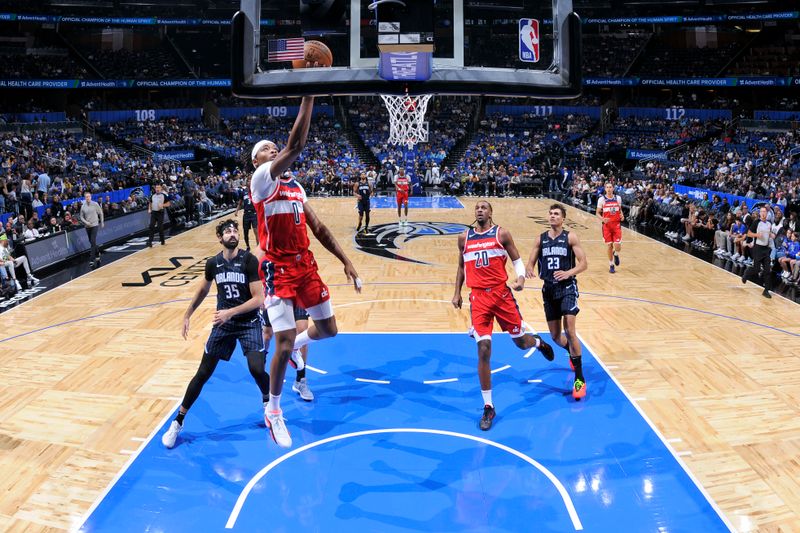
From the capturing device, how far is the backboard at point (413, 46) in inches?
232

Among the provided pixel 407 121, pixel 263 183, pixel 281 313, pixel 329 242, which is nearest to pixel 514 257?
pixel 329 242

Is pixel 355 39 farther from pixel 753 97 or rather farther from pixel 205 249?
pixel 753 97

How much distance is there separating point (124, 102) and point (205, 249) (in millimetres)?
30351

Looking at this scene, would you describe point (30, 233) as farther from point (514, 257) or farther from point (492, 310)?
point (514, 257)

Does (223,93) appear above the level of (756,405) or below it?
above

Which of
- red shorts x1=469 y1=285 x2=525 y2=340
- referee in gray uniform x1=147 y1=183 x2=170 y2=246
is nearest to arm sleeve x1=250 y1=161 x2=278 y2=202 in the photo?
red shorts x1=469 y1=285 x2=525 y2=340

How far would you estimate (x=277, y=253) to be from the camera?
5199mm

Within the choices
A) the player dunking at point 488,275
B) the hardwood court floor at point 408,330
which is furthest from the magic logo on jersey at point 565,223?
the player dunking at point 488,275

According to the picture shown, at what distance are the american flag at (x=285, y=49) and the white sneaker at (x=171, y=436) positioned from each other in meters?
3.31

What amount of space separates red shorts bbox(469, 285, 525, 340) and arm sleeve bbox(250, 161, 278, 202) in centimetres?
240

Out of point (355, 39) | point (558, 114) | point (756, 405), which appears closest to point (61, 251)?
point (355, 39)

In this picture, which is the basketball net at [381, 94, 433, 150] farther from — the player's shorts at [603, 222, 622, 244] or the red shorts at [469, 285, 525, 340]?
the red shorts at [469, 285, 525, 340]

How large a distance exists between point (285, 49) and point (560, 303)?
3.72 metres

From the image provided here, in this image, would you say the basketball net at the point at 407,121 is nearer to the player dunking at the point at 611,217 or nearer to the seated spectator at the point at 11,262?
the player dunking at the point at 611,217
